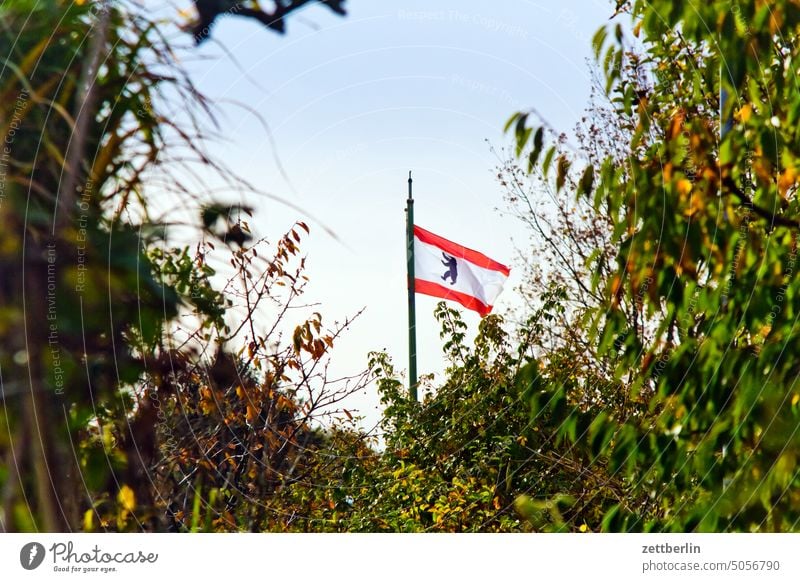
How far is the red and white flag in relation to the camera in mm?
1830

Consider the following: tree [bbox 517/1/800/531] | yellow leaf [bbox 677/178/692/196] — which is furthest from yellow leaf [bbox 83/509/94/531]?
yellow leaf [bbox 677/178/692/196]

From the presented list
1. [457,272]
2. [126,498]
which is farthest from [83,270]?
[457,272]

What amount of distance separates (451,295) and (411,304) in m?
0.21

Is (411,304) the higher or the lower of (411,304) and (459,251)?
the lower

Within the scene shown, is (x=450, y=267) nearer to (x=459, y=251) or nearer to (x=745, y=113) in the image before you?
(x=459, y=251)

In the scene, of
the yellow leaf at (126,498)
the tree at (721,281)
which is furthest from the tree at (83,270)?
the tree at (721,281)

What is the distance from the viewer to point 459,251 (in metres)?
1.86

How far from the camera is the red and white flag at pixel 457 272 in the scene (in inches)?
72.1

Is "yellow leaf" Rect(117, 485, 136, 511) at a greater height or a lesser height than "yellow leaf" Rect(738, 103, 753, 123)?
lesser

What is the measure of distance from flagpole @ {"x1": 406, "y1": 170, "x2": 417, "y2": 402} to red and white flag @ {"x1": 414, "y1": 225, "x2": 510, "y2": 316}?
18 millimetres

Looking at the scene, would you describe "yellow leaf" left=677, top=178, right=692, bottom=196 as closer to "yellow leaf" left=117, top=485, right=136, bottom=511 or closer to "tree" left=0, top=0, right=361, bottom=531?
"tree" left=0, top=0, right=361, bottom=531

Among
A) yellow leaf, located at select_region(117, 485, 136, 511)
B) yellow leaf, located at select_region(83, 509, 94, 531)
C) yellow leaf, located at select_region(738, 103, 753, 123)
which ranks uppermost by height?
yellow leaf, located at select_region(738, 103, 753, 123)

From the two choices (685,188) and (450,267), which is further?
(450,267)

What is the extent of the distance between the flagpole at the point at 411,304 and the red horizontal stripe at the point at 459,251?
0.08ft
